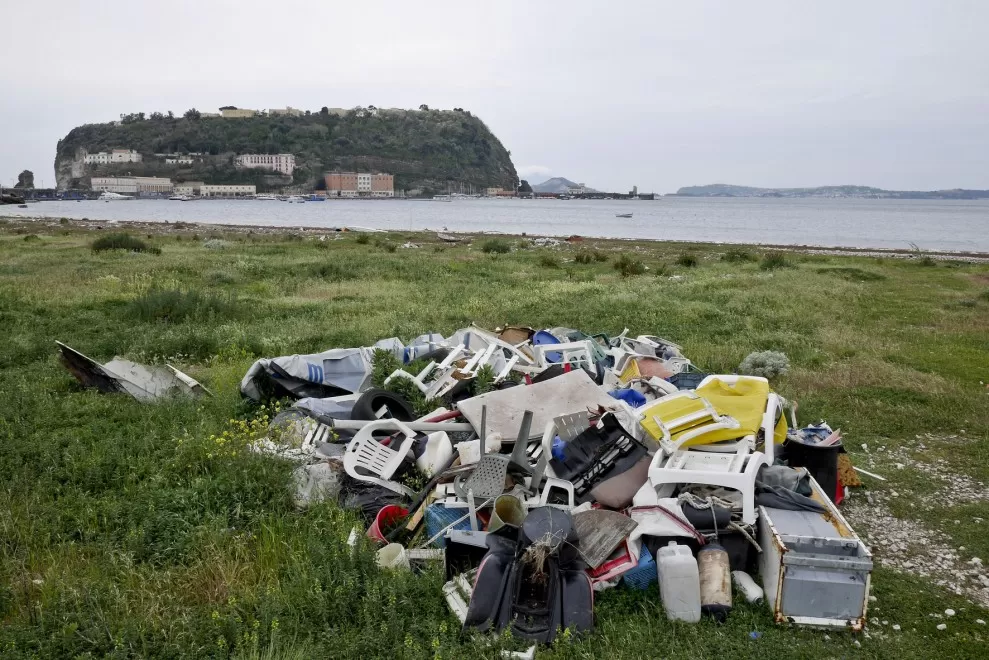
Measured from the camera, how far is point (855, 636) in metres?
3.87

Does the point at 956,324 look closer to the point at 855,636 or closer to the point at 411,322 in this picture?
the point at 411,322

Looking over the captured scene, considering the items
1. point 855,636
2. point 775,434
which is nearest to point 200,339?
point 775,434

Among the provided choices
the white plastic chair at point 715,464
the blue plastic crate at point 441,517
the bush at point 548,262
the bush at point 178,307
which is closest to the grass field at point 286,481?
the bush at point 178,307

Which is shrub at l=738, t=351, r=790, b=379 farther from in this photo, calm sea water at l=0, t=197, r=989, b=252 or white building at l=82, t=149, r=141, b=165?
white building at l=82, t=149, r=141, b=165

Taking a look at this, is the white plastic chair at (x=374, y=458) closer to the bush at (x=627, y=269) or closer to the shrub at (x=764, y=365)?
the shrub at (x=764, y=365)

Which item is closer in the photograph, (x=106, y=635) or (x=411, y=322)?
(x=106, y=635)

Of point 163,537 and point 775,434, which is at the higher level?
point 775,434

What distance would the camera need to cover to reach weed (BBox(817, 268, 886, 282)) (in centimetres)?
2205

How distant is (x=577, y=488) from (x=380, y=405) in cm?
234

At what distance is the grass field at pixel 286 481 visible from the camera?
370 centimetres

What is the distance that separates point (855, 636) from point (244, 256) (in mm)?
22941

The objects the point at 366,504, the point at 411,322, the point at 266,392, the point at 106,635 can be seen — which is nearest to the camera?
the point at 106,635

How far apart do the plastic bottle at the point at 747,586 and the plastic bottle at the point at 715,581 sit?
5.4 inches

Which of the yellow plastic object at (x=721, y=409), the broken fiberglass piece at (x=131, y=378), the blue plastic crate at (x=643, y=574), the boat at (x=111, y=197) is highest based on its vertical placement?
the boat at (x=111, y=197)
